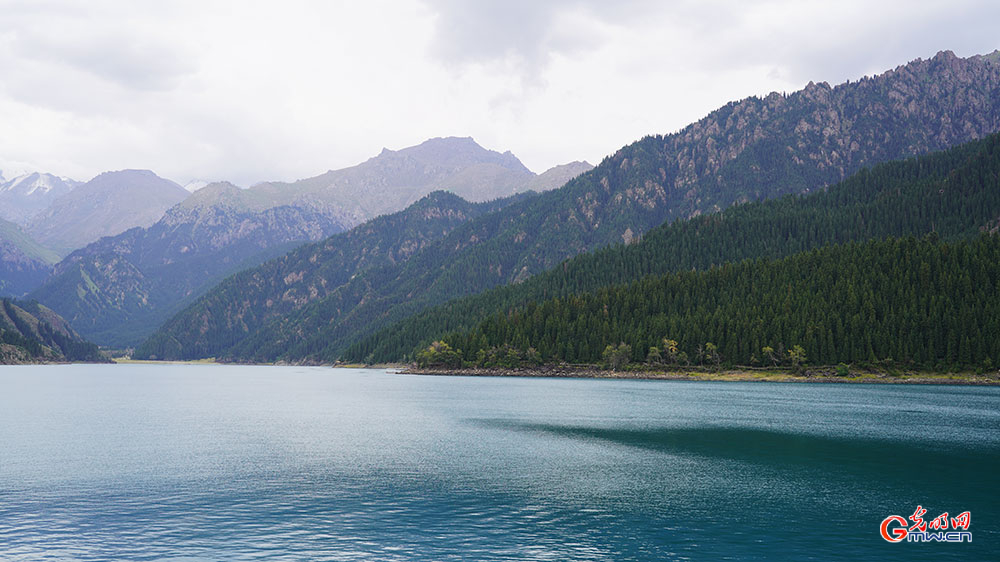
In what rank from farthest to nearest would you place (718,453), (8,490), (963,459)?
(718,453), (963,459), (8,490)

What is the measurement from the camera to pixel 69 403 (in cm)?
13562

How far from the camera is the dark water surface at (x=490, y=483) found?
41.8 meters

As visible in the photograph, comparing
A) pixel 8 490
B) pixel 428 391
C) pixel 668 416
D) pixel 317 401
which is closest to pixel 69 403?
pixel 317 401

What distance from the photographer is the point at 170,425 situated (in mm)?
99562

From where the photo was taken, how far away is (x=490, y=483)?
59625 mm

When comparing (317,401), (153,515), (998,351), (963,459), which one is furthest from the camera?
(998,351)

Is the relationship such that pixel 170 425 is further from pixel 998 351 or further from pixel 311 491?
pixel 998 351

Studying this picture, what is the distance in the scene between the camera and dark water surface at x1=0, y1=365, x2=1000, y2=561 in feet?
137

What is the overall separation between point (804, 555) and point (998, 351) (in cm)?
18558

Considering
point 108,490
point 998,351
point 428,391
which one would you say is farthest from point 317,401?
point 998,351

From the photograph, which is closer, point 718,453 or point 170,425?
point 718,453

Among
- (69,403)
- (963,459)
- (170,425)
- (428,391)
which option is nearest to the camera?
(963,459)

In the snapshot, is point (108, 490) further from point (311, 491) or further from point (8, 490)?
point (311, 491)

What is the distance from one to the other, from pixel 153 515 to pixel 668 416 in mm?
82328
